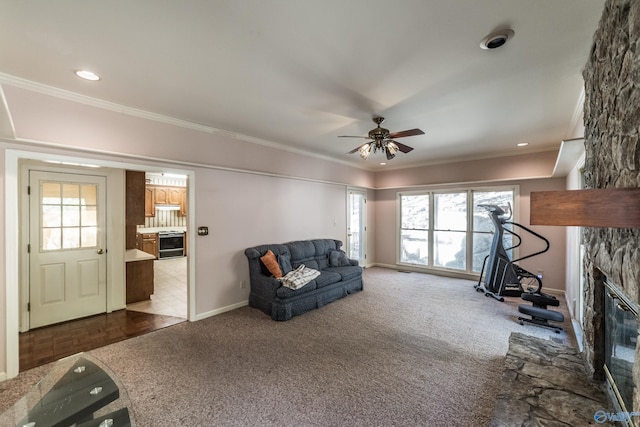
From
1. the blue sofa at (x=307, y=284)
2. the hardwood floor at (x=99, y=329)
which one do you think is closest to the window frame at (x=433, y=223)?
the blue sofa at (x=307, y=284)

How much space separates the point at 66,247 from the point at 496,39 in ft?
17.8

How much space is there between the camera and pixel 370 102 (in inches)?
119

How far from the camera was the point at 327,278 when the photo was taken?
4.36 meters

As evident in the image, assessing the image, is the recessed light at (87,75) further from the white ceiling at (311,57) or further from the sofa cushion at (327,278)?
the sofa cushion at (327,278)

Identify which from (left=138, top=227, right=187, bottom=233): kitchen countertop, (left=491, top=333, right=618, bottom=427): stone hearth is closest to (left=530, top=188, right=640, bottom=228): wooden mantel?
(left=491, top=333, right=618, bottom=427): stone hearth

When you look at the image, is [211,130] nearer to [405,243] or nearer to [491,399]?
[491,399]

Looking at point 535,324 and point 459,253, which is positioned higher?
point 459,253

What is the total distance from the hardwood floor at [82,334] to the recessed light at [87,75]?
285 cm

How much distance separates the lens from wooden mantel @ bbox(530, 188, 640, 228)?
0.99m

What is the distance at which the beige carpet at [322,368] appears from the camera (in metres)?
2.00

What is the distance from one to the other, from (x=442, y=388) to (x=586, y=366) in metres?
1.04

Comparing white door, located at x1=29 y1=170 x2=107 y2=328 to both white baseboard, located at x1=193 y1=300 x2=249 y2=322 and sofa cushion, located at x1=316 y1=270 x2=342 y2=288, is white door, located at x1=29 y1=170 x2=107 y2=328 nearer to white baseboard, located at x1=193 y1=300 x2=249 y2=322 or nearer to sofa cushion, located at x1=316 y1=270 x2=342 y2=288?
white baseboard, located at x1=193 y1=300 x2=249 y2=322

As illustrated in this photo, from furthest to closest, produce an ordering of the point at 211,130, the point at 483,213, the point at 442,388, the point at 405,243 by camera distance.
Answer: the point at 405,243
the point at 483,213
the point at 211,130
the point at 442,388

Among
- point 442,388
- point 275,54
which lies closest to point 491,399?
point 442,388
